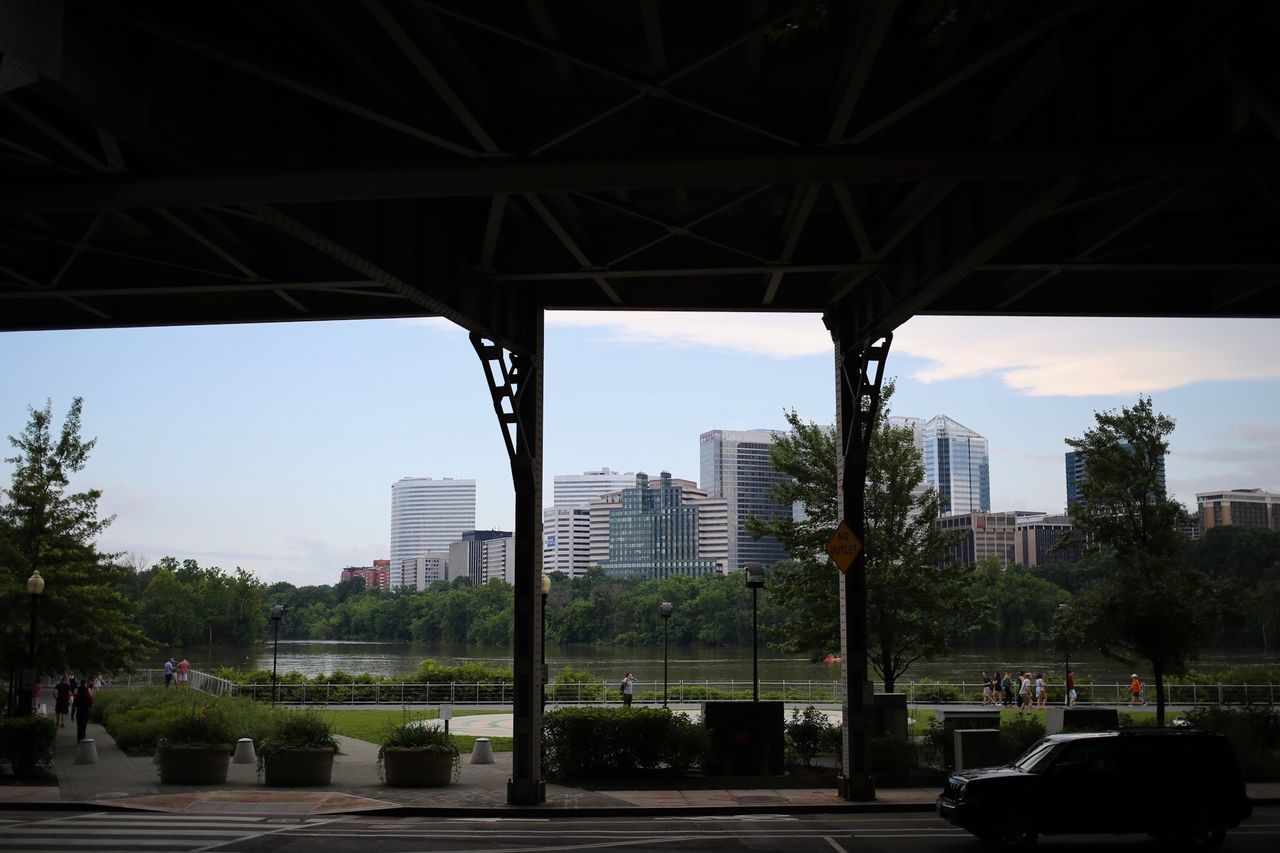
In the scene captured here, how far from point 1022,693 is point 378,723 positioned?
72.6 feet

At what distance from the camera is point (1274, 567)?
85.1 meters

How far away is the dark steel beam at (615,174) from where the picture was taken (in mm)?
11680

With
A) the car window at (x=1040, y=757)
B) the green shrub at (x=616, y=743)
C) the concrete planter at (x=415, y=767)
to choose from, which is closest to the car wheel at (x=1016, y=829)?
the car window at (x=1040, y=757)

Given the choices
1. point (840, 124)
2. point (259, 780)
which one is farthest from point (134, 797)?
point (840, 124)

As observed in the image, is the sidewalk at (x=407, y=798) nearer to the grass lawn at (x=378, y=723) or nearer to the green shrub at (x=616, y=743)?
the green shrub at (x=616, y=743)

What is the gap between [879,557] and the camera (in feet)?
107

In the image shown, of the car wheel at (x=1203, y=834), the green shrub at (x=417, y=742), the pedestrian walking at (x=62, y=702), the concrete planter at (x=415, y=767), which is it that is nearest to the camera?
the car wheel at (x=1203, y=834)

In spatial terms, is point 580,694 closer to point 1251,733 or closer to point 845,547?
point 1251,733

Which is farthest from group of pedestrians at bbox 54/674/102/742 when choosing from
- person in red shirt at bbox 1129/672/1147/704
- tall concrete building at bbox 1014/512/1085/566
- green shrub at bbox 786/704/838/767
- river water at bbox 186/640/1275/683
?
tall concrete building at bbox 1014/512/1085/566

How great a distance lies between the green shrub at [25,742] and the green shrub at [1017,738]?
18765mm

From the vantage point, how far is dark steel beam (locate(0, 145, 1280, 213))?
460 inches

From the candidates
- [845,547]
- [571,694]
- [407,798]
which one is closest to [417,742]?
[407,798]

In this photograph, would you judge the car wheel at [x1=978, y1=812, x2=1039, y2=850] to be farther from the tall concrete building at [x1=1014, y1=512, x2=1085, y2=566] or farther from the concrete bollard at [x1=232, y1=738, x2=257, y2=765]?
the tall concrete building at [x1=1014, y1=512, x2=1085, y2=566]

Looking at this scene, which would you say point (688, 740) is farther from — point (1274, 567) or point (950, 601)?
point (1274, 567)
